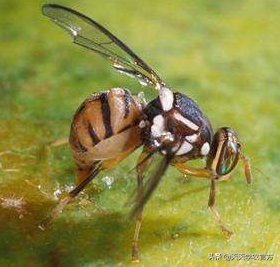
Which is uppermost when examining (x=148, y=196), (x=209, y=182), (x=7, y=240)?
(x=148, y=196)

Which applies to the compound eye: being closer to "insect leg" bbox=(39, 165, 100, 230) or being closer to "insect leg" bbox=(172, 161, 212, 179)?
"insect leg" bbox=(172, 161, 212, 179)

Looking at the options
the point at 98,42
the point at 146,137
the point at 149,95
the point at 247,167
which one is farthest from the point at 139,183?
the point at 149,95

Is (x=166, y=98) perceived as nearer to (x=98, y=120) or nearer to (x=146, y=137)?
(x=146, y=137)

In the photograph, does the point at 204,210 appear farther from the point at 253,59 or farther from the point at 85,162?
the point at 253,59

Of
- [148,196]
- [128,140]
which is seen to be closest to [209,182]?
[128,140]

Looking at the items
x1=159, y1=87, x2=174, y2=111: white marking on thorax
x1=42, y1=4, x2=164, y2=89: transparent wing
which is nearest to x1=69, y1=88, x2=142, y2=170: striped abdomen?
x1=159, y1=87, x2=174, y2=111: white marking on thorax

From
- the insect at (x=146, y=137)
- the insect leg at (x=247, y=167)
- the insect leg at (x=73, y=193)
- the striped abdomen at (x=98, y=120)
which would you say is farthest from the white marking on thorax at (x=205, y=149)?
the insect leg at (x=73, y=193)

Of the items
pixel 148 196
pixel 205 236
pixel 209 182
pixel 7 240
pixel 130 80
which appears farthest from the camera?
pixel 130 80

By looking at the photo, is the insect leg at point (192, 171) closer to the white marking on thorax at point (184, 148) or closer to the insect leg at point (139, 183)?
the white marking on thorax at point (184, 148)

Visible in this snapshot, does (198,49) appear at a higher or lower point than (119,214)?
higher
